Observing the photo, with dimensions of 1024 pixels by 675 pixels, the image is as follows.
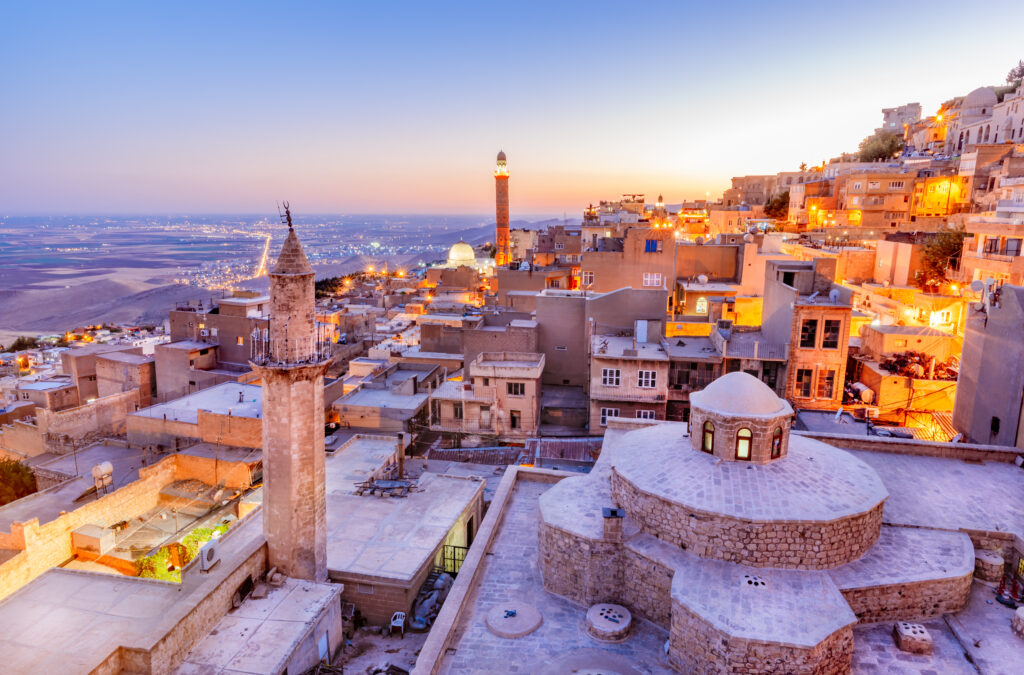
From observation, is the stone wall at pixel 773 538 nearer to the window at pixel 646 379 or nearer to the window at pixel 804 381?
the window at pixel 804 381

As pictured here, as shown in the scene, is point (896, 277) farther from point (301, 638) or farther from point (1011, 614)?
point (301, 638)

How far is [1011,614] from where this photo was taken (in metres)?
11.5

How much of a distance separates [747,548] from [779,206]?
67047 mm

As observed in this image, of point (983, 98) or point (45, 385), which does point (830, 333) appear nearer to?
point (45, 385)

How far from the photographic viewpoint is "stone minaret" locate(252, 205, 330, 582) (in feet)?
44.2

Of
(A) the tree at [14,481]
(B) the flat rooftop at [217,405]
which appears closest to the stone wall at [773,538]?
(B) the flat rooftop at [217,405]

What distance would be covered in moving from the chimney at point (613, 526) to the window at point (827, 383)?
1584 centimetres

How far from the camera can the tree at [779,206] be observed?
68.8m

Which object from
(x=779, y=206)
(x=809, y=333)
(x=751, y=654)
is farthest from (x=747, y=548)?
(x=779, y=206)

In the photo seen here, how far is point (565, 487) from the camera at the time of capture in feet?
49.8

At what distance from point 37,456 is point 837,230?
181 ft

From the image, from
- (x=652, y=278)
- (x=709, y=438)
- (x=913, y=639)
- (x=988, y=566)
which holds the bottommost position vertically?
(x=913, y=639)


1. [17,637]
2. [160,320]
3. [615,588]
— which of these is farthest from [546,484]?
[160,320]

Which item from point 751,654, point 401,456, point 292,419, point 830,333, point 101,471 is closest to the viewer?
point 751,654
